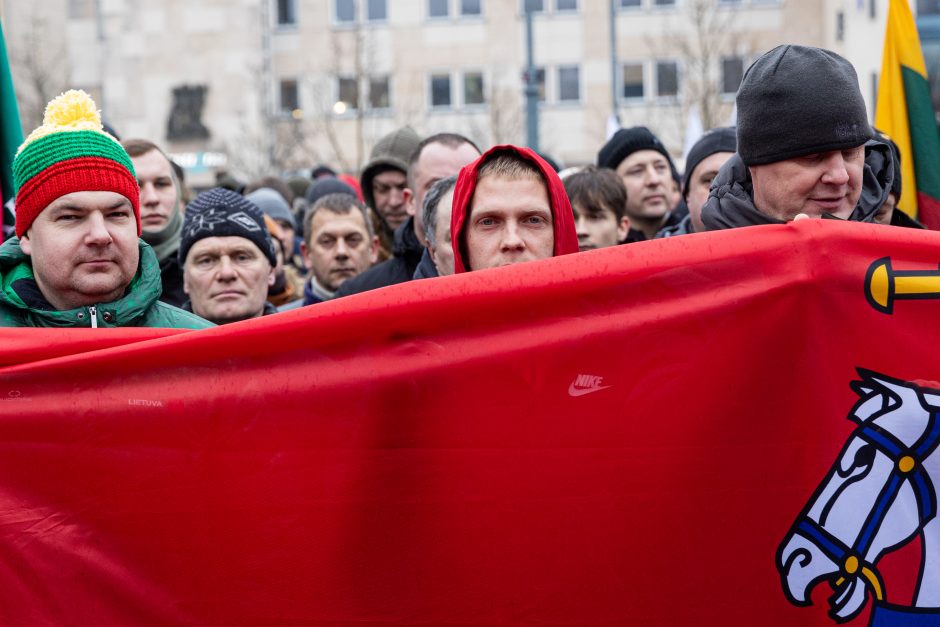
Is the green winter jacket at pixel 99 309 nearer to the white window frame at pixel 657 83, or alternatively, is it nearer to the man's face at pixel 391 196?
the man's face at pixel 391 196

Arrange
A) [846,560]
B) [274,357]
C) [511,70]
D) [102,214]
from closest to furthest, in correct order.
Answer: [846,560], [274,357], [102,214], [511,70]

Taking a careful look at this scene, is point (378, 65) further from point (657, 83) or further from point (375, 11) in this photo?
point (657, 83)

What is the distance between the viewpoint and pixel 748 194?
3.19 meters

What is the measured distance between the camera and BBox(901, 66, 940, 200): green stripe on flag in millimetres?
5020

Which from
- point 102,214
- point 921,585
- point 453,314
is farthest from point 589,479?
point 102,214

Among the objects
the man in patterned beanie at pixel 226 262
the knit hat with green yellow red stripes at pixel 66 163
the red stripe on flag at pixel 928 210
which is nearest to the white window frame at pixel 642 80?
the red stripe on flag at pixel 928 210

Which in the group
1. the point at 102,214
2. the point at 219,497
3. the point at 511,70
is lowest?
the point at 219,497

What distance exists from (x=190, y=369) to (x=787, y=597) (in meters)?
1.41

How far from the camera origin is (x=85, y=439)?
2.87 m

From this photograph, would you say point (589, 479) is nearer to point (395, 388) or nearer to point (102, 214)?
point (395, 388)

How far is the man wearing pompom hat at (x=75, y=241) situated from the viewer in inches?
129

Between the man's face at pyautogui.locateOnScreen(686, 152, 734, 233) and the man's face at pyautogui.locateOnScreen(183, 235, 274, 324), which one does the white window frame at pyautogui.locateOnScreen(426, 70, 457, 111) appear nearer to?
the man's face at pyautogui.locateOnScreen(686, 152, 734, 233)

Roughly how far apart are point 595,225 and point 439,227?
160 centimetres

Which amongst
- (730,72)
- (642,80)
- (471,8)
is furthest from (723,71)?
(471,8)
